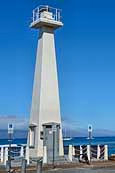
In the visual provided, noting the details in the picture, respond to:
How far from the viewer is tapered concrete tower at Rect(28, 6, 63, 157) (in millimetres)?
25344

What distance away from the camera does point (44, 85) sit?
25641mm

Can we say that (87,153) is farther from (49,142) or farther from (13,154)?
(13,154)

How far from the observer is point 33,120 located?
26.0 meters

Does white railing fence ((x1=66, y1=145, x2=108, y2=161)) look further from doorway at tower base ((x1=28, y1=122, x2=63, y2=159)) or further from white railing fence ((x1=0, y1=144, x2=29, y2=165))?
white railing fence ((x1=0, y1=144, x2=29, y2=165))

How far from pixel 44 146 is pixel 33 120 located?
2.20m

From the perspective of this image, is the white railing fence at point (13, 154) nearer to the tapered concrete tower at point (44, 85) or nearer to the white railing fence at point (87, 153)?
the tapered concrete tower at point (44, 85)

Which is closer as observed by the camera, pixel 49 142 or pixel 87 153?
pixel 49 142

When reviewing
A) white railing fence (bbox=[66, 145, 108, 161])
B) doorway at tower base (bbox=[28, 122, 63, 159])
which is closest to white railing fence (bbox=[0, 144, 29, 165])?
doorway at tower base (bbox=[28, 122, 63, 159])

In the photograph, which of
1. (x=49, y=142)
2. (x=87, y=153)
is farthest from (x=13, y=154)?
(x=87, y=153)

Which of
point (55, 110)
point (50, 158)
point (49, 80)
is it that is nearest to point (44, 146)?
point (50, 158)

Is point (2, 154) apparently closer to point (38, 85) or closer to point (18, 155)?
point (18, 155)

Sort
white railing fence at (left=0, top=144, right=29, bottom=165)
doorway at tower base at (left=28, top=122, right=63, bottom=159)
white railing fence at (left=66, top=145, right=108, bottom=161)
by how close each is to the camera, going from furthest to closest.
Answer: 1. white railing fence at (left=66, top=145, right=108, bottom=161)
2. doorway at tower base at (left=28, top=122, right=63, bottom=159)
3. white railing fence at (left=0, top=144, right=29, bottom=165)

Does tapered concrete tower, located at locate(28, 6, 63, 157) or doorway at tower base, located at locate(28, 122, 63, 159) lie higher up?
tapered concrete tower, located at locate(28, 6, 63, 157)

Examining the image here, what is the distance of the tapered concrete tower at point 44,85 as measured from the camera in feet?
83.1
